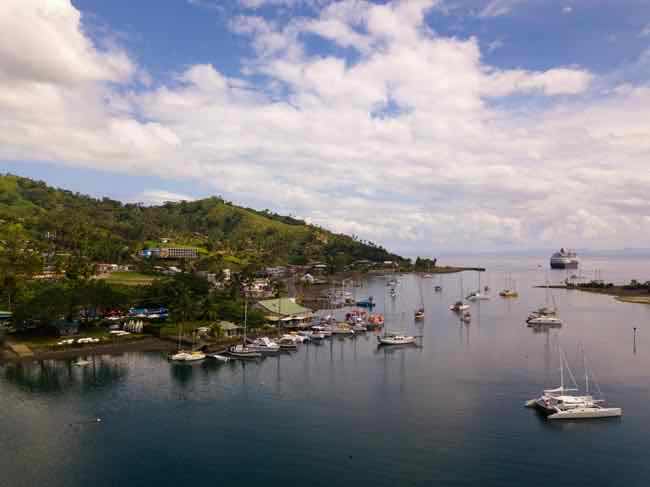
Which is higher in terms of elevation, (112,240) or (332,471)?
(112,240)

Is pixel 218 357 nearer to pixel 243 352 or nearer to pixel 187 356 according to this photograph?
pixel 243 352

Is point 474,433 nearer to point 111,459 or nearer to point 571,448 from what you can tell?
point 571,448

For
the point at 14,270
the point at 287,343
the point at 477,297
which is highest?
the point at 14,270

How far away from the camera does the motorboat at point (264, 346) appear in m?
59.7

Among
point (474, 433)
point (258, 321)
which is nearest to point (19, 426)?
point (474, 433)

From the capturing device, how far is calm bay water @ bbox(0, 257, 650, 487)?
1178 inches

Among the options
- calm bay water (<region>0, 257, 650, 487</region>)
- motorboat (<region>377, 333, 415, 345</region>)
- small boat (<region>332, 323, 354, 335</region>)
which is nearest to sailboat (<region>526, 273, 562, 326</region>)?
calm bay water (<region>0, 257, 650, 487</region>)

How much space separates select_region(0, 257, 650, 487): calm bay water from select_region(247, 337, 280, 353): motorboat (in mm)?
2331

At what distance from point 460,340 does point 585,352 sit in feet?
50.4

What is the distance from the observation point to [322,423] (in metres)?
37.1

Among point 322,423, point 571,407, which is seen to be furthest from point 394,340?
point 322,423

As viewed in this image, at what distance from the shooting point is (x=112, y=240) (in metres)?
139

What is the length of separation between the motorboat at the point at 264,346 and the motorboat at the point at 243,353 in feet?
2.77

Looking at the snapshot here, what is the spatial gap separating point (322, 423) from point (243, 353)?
22.4 metres
